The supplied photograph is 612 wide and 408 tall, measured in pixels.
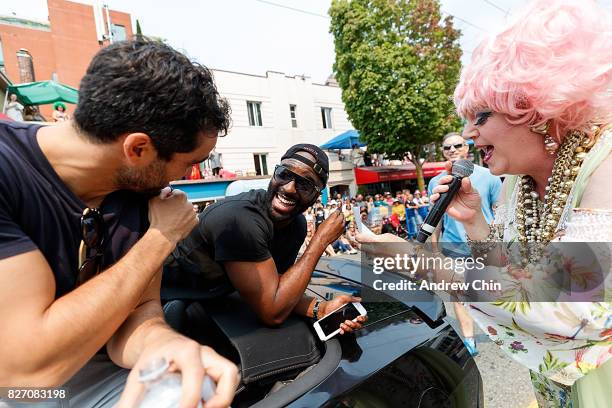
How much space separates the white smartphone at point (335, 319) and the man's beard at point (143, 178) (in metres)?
0.90

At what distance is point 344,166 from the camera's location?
2045 cm

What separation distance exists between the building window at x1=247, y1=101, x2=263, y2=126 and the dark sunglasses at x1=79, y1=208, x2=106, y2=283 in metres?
17.4

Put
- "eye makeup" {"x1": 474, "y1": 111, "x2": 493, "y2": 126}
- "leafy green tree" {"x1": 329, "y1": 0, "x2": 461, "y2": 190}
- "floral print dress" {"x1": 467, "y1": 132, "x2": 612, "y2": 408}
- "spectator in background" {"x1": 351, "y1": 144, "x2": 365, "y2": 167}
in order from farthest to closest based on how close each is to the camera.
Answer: "spectator in background" {"x1": 351, "y1": 144, "x2": 365, "y2": 167} < "leafy green tree" {"x1": 329, "y1": 0, "x2": 461, "y2": 190} < "eye makeup" {"x1": 474, "y1": 111, "x2": 493, "y2": 126} < "floral print dress" {"x1": 467, "y1": 132, "x2": 612, "y2": 408}

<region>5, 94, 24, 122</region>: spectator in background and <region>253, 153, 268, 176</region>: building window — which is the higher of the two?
<region>5, 94, 24, 122</region>: spectator in background

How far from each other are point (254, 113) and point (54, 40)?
10437mm

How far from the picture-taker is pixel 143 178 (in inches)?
49.0

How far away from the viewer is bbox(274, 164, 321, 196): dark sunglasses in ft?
6.23

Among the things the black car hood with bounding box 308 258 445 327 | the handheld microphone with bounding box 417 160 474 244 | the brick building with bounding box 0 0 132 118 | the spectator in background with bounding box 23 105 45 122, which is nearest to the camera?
the handheld microphone with bounding box 417 160 474 244

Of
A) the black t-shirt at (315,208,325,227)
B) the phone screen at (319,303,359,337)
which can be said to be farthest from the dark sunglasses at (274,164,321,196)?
the black t-shirt at (315,208,325,227)

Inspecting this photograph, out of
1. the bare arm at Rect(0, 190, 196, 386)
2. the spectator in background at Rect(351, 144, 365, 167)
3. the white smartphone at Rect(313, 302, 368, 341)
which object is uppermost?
the spectator in background at Rect(351, 144, 365, 167)

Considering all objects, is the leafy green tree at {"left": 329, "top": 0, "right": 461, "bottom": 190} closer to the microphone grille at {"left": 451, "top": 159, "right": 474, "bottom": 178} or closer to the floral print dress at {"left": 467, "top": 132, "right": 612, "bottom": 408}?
the microphone grille at {"left": 451, "top": 159, "right": 474, "bottom": 178}

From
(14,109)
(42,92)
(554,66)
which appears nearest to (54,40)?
(42,92)

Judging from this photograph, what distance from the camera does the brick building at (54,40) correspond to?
16969 millimetres

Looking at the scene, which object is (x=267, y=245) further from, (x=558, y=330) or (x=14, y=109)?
(x=14, y=109)
